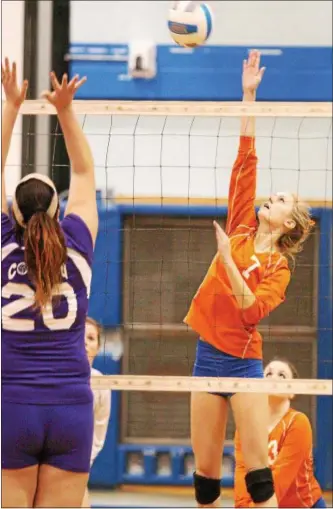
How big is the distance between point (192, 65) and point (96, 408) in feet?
7.75

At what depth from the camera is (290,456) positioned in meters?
4.92

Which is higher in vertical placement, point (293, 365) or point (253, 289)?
point (253, 289)

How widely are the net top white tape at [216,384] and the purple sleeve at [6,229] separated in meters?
0.98

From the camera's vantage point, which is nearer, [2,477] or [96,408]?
[2,477]

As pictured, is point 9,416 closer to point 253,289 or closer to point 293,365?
point 253,289

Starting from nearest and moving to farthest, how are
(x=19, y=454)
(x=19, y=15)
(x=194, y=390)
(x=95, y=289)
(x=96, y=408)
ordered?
1. (x=19, y=454)
2. (x=194, y=390)
3. (x=96, y=408)
4. (x=95, y=289)
5. (x=19, y=15)

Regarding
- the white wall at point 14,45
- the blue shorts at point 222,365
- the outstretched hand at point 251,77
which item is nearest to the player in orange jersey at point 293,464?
the blue shorts at point 222,365

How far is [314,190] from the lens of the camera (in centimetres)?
658

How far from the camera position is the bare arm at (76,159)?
348 cm

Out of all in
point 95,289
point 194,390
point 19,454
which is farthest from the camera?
point 95,289

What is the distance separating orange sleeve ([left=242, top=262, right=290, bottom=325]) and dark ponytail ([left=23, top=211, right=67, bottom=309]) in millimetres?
1171

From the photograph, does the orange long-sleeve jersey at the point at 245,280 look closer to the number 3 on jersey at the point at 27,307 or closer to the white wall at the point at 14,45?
the number 3 on jersey at the point at 27,307

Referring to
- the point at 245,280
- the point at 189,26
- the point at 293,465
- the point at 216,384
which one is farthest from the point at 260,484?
the point at 189,26

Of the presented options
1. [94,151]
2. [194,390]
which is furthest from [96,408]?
[94,151]
